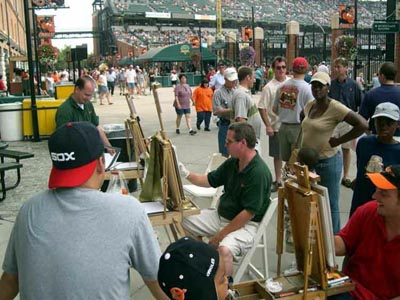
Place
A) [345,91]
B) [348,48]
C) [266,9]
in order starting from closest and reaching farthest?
[345,91]
[348,48]
[266,9]

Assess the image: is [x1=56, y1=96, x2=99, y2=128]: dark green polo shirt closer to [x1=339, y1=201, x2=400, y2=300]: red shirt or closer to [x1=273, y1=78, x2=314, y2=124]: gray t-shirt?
[x1=273, y1=78, x2=314, y2=124]: gray t-shirt

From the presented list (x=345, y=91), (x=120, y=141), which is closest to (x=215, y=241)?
(x=120, y=141)

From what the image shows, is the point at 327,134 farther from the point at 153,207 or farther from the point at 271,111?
the point at 271,111

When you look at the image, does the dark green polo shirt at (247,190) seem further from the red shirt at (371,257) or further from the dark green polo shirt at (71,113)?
the dark green polo shirt at (71,113)

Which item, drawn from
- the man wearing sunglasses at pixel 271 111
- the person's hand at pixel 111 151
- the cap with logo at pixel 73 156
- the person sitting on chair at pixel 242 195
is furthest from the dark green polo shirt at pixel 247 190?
the man wearing sunglasses at pixel 271 111

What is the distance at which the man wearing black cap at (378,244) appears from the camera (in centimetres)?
273

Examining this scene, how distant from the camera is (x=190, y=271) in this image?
1.70 m

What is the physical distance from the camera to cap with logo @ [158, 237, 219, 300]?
5.58 ft

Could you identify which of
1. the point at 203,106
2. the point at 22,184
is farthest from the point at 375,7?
the point at 22,184

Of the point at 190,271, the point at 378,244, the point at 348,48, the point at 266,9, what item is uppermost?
the point at 266,9

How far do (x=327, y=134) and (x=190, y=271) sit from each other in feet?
10.9

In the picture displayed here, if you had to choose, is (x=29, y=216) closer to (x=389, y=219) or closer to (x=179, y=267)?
(x=179, y=267)

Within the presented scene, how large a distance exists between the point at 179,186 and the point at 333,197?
1.53 m

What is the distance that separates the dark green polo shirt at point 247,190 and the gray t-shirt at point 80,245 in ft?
6.33
